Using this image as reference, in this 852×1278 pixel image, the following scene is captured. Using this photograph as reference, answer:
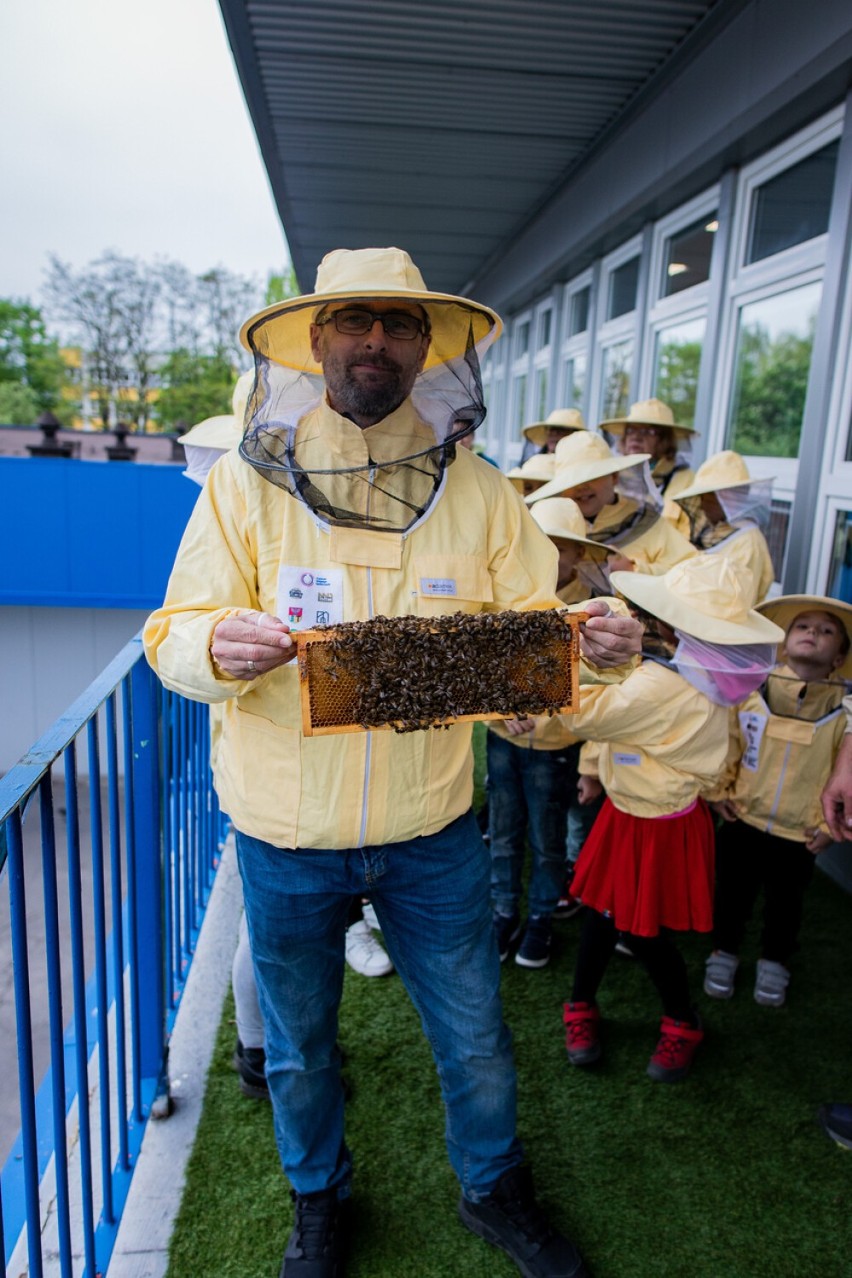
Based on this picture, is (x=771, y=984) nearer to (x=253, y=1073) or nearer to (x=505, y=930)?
(x=505, y=930)

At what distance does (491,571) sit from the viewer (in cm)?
185

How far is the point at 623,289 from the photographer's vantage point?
24.5 ft

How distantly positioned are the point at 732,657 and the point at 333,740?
3.93 feet

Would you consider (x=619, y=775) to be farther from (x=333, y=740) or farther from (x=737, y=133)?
(x=737, y=133)

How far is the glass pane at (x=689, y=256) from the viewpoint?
223 inches

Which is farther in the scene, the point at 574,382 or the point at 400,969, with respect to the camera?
the point at 574,382

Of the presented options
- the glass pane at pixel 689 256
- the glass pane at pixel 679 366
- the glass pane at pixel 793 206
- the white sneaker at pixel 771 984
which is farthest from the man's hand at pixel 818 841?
the glass pane at pixel 689 256

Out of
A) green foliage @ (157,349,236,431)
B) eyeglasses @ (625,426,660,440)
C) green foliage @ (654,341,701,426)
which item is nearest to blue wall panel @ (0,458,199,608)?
eyeglasses @ (625,426,660,440)

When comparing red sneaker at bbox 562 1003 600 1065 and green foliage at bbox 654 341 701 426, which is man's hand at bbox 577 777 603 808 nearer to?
red sneaker at bbox 562 1003 600 1065

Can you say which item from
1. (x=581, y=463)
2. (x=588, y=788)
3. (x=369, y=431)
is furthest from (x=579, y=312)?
(x=369, y=431)

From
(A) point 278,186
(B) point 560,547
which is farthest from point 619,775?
(A) point 278,186

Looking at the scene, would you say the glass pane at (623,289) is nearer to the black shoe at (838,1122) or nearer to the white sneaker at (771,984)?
the white sneaker at (771,984)

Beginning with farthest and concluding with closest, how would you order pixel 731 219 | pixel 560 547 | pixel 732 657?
pixel 731 219
pixel 560 547
pixel 732 657

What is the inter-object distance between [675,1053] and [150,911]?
1.56 m
